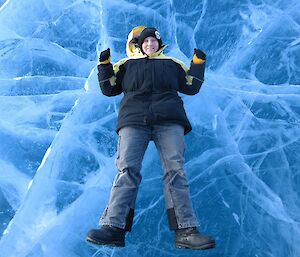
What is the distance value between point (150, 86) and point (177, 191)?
1.41 feet

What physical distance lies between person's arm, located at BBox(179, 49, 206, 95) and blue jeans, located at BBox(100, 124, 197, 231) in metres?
0.21

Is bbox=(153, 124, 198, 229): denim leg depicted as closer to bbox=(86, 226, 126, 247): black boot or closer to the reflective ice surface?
bbox=(86, 226, 126, 247): black boot

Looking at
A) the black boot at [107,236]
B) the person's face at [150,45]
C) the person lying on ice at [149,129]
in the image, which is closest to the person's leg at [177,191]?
the person lying on ice at [149,129]

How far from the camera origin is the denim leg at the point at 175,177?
181 cm

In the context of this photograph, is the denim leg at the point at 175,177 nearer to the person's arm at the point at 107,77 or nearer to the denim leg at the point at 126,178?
the denim leg at the point at 126,178

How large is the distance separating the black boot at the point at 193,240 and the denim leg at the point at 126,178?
189 millimetres

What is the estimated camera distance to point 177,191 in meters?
1.83

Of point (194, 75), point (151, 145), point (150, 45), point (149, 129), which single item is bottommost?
point (151, 145)

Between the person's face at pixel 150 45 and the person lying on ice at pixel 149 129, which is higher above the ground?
the person's face at pixel 150 45

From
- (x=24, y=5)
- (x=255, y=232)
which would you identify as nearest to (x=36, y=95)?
(x=24, y=5)

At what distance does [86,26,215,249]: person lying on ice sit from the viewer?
5.85 feet

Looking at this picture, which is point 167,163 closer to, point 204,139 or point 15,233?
point 204,139

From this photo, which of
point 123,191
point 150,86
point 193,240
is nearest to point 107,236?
point 123,191

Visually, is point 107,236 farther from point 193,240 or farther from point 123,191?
point 193,240
